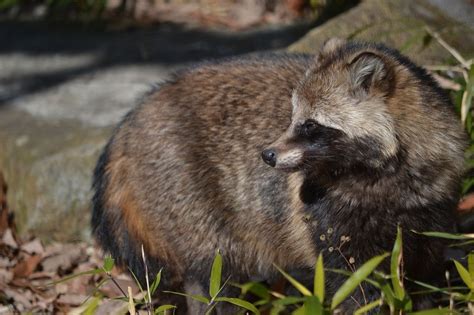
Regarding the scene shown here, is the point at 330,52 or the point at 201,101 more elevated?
the point at 330,52

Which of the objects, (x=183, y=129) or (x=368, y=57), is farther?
(x=183, y=129)

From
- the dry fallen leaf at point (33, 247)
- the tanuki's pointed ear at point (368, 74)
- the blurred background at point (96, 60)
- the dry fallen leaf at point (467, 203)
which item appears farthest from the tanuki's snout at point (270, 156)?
the dry fallen leaf at point (33, 247)

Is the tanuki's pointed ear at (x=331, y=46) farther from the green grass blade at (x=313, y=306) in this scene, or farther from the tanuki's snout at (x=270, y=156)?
the green grass blade at (x=313, y=306)

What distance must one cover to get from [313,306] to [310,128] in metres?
1.05

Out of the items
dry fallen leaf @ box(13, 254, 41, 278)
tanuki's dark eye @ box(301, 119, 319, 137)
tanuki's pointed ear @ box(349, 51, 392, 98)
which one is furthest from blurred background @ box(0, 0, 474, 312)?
tanuki's dark eye @ box(301, 119, 319, 137)

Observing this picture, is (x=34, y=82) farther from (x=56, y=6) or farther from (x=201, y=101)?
(x=201, y=101)

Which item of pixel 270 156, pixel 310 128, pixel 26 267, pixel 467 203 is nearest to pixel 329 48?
pixel 310 128

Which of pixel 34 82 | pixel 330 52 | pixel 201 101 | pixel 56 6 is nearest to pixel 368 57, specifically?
pixel 330 52

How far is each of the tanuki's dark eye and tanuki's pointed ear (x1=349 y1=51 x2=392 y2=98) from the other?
0.82ft

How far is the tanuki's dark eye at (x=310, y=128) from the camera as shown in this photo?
15.5ft

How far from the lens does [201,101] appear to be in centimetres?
552

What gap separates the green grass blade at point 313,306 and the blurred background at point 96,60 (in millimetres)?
1961

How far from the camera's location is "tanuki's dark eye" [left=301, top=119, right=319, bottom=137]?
471 centimetres

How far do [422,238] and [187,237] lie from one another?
4.30 feet
